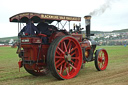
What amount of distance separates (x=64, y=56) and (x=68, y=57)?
0.50 feet

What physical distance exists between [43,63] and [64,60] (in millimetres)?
693

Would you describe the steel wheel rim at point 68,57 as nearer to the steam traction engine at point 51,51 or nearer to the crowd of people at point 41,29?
the steam traction engine at point 51,51

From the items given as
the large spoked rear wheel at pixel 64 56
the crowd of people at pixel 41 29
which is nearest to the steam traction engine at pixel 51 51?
the large spoked rear wheel at pixel 64 56

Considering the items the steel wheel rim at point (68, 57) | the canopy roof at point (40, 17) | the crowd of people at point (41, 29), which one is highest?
the canopy roof at point (40, 17)

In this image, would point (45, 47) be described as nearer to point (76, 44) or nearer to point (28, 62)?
point (28, 62)

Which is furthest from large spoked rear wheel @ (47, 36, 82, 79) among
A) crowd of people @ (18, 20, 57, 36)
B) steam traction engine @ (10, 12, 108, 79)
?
crowd of people @ (18, 20, 57, 36)

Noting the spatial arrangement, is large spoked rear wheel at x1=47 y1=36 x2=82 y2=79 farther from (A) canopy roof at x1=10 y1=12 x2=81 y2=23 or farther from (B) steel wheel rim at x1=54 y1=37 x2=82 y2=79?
(A) canopy roof at x1=10 y1=12 x2=81 y2=23

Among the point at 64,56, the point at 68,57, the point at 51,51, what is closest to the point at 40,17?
the point at 51,51

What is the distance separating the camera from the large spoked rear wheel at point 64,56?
5277 mm

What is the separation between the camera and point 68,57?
19.3 ft

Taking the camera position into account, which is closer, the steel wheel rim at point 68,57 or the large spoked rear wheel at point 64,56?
the large spoked rear wheel at point 64,56

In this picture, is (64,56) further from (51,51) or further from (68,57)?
(51,51)

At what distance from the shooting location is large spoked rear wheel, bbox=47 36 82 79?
5.28m

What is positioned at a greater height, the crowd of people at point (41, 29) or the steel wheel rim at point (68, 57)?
the crowd of people at point (41, 29)
